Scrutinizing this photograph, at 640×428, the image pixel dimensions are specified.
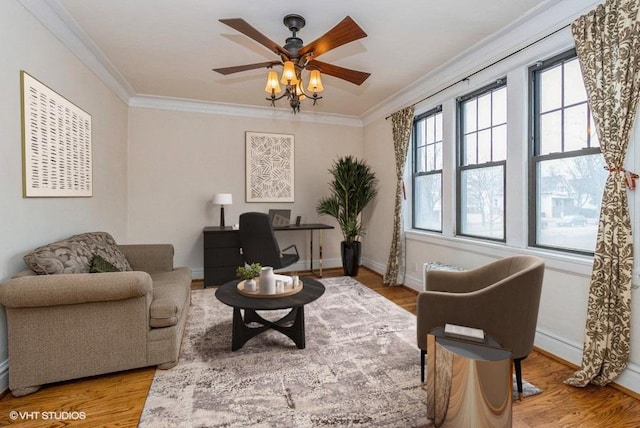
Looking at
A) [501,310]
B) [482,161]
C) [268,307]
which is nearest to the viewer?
[501,310]

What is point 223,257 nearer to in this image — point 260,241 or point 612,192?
point 260,241

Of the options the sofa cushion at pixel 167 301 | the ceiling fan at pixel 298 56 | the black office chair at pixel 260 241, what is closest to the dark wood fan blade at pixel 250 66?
the ceiling fan at pixel 298 56

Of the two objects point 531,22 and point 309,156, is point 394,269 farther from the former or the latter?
point 531,22

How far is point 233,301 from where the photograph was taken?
2.41 metres

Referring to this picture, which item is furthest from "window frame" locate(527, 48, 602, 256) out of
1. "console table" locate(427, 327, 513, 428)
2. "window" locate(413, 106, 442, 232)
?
"console table" locate(427, 327, 513, 428)

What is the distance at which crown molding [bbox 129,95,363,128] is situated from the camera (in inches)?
183

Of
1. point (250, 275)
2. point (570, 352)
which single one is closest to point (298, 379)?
point (250, 275)

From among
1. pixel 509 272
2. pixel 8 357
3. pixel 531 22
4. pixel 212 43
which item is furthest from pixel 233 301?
pixel 531 22

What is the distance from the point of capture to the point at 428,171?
4.29 meters

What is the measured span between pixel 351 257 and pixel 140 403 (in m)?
3.44

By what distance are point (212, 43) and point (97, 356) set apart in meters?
2.78

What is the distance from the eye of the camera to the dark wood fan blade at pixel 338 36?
2.02 metres

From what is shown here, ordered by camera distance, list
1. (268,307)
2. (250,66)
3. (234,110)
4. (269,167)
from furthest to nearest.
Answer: (269,167), (234,110), (250,66), (268,307)

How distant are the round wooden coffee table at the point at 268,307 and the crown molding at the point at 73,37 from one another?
2.51 metres
